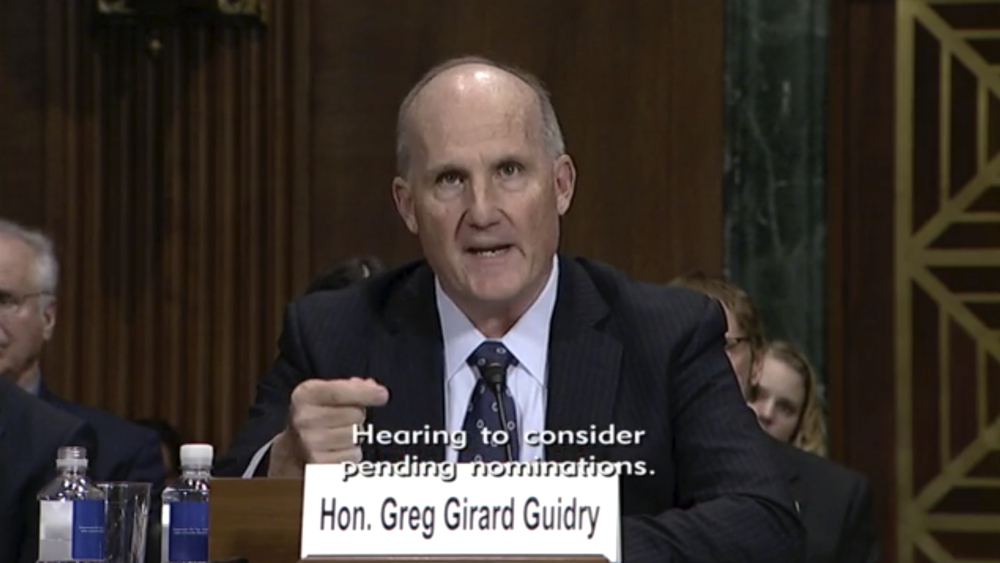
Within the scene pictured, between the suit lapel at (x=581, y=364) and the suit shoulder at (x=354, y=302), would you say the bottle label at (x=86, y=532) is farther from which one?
the suit lapel at (x=581, y=364)

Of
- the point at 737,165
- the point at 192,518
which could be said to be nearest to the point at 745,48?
the point at 737,165

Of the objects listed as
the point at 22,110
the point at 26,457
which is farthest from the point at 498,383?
the point at 22,110

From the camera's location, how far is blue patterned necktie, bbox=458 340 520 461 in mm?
3116

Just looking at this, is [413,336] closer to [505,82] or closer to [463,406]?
[463,406]

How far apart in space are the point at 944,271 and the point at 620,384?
3.48 metres

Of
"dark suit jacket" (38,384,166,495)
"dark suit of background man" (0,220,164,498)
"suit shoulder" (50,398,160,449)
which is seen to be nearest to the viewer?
"dark suit jacket" (38,384,166,495)

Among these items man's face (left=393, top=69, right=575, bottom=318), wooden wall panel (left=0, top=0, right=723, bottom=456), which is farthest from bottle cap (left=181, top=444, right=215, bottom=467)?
wooden wall panel (left=0, top=0, right=723, bottom=456)

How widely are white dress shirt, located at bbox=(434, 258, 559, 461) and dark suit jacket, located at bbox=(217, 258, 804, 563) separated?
0.06ft

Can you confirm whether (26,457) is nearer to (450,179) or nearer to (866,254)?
(450,179)

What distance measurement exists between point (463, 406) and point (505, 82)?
1.69ft

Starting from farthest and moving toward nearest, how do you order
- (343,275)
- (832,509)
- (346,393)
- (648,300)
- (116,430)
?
1. (343,275)
2. (116,430)
3. (832,509)
4. (648,300)
5. (346,393)

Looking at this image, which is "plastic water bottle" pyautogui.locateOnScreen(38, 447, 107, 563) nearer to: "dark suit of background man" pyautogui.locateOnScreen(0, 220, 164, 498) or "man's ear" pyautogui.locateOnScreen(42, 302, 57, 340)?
"dark suit of background man" pyautogui.locateOnScreen(0, 220, 164, 498)

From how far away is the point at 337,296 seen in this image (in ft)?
11.6

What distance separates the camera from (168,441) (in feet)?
21.3
